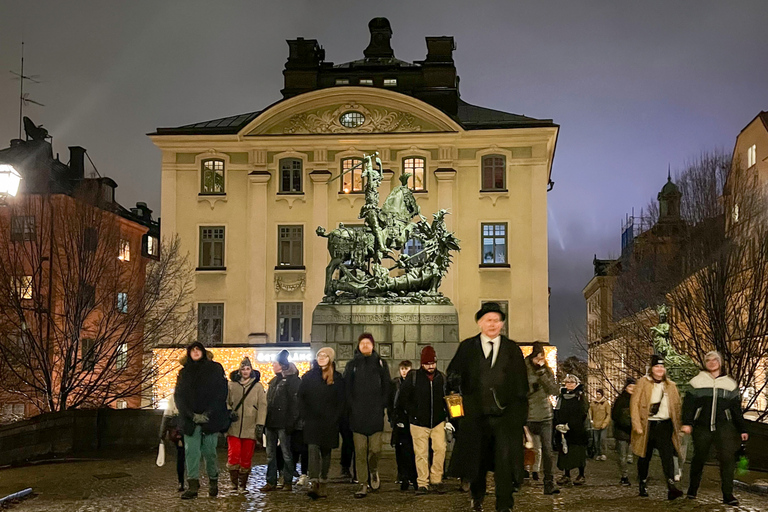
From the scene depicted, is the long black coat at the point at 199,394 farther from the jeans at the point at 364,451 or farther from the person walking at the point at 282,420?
the jeans at the point at 364,451

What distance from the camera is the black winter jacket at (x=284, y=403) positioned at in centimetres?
1254

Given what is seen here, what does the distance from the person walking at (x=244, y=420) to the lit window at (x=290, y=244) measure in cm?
3067

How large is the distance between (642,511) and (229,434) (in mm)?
5037

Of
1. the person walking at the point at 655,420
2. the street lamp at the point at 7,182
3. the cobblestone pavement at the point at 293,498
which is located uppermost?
the street lamp at the point at 7,182

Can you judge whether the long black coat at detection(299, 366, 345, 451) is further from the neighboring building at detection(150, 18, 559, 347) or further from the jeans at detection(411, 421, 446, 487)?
the neighboring building at detection(150, 18, 559, 347)

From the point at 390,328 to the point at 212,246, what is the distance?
24912 mm

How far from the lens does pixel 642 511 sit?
10.7m

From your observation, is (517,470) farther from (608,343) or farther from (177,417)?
(608,343)

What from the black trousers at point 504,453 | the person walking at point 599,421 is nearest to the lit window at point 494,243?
the person walking at point 599,421

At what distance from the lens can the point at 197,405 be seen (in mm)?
11727

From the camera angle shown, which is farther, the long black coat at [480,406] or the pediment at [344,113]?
the pediment at [344,113]

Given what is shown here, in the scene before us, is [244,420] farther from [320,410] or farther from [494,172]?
[494,172]

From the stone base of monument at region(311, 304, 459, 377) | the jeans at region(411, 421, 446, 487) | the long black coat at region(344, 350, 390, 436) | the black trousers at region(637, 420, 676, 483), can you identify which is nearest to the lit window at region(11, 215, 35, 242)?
the stone base of monument at region(311, 304, 459, 377)

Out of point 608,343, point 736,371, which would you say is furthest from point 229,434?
point 608,343
